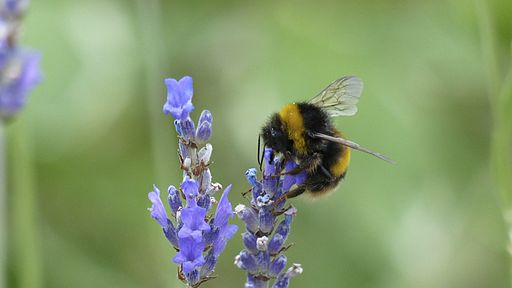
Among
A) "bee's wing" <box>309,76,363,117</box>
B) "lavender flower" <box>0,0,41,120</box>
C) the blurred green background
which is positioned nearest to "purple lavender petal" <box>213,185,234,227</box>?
"bee's wing" <box>309,76,363,117</box>

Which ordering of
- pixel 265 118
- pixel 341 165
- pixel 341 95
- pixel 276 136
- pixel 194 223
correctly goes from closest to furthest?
pixel 194 223
pixel 276 136
pixel 341 165
pixel 341 95
pixel 265 118

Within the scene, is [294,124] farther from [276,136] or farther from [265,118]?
[265,118]

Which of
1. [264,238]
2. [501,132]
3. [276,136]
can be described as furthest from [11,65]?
[501,132]

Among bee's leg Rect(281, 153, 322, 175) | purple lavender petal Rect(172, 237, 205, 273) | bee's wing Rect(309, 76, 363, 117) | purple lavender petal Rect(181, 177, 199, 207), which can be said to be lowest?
purple lavender petal Rect(172, 237, 205, 273)

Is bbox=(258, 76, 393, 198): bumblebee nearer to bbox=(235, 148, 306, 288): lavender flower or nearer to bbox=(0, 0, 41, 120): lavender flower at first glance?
bbox=(235, 148, 306, 288): lavender flower

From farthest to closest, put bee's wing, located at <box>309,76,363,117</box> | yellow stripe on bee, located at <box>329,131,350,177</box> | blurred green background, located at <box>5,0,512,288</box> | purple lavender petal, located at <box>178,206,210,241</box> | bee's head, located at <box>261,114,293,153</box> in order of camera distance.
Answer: blurred green background, located at <box>5,0,512,288</box>, bee's wing, located at <box>309,76,363,117</box>, yellow stripe on bee, located at <box>329,131,350,177</box>, bee's head, located at <box>261,114,293,153</box>, purple lavender petal, located at <box>178,206,210,241</box>

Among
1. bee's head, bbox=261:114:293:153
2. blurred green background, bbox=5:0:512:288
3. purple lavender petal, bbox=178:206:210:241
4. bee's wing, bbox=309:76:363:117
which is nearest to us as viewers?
purple lavender petal, bbox=178:206:210:241

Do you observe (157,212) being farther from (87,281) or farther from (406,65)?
(406,65)

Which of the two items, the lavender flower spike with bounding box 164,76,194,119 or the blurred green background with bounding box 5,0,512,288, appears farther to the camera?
the blurred green background with bounding box 5,0,512,288
